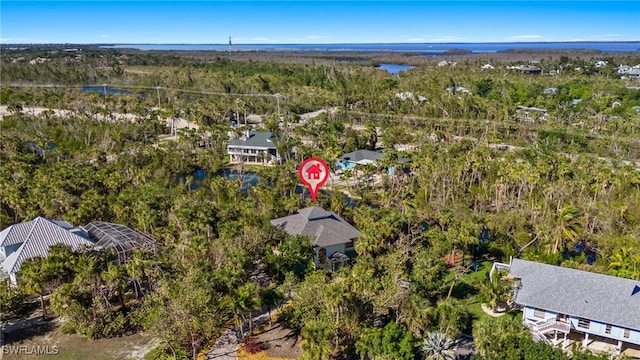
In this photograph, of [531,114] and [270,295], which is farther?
[531,114]

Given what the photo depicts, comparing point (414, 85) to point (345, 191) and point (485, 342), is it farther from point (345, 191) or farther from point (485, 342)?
point (485, 342)

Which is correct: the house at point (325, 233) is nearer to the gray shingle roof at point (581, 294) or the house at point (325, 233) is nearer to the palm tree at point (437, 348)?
the gray shingle roof at point (581, 294)

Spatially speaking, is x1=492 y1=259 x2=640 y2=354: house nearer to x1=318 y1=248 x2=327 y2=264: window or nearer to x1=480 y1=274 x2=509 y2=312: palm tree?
x1=480 y1=274 x2=509 y2=312: palm tree

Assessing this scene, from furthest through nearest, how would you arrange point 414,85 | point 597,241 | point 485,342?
1. point 414,85
2. point 597,241
3. point 485,342

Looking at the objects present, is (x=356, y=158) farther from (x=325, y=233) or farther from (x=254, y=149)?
(x=325, y=233)

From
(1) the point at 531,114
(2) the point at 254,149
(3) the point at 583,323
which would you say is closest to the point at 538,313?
(3) the point at 583,323

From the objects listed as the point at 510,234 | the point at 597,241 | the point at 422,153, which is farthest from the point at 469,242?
the point at 422,153

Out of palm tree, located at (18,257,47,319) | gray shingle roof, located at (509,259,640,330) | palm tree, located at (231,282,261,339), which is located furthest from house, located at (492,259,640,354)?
palm tree, located at (18,257,47,319)
